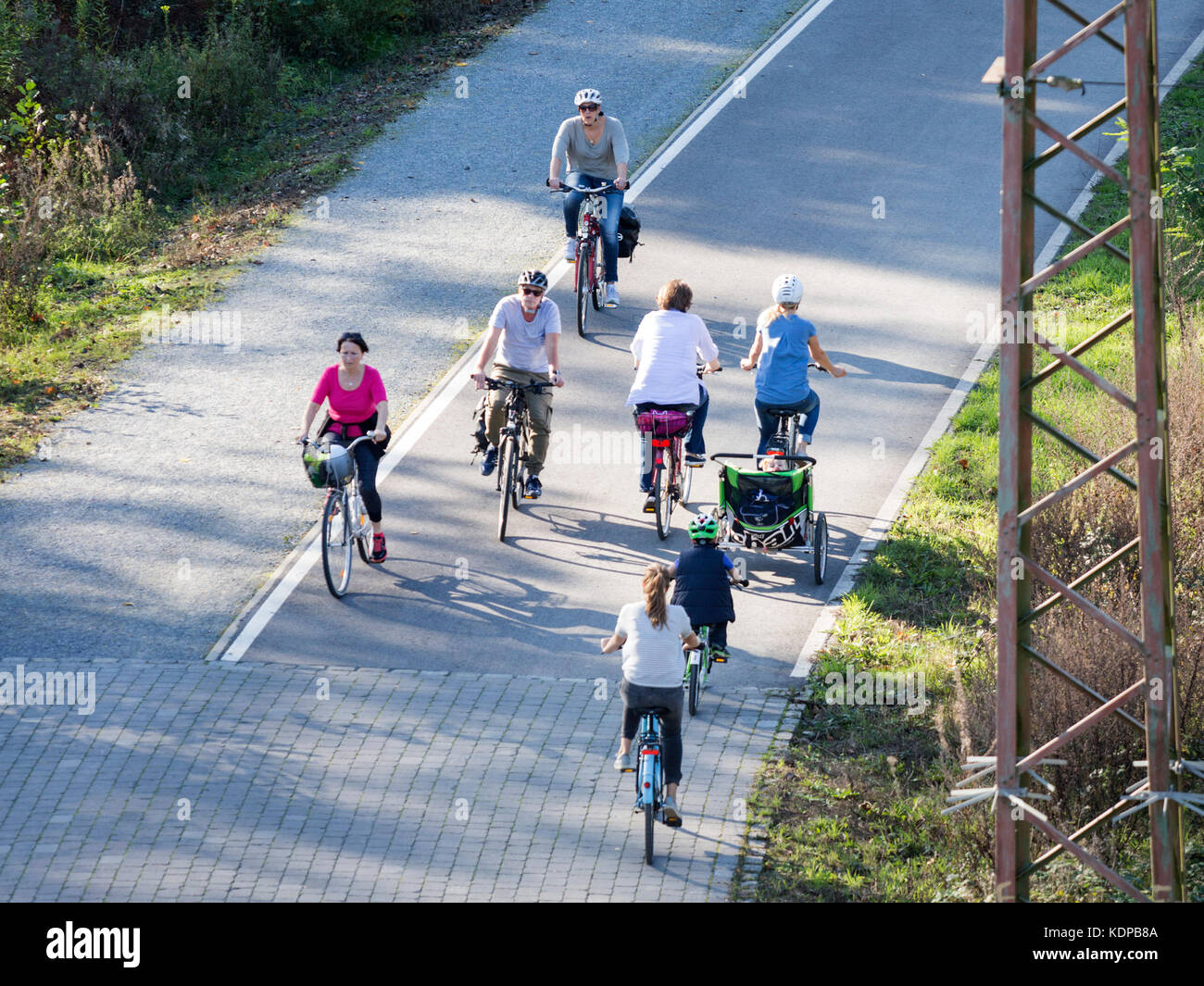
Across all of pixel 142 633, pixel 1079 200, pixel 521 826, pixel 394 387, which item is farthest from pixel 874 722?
pixel 1079 200

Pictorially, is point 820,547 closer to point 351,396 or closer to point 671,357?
point 671,357

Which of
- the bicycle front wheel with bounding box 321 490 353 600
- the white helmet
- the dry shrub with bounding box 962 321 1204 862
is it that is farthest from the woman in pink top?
the dry shrub with bounding box 962 321 1204 862

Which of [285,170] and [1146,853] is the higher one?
[285,170]

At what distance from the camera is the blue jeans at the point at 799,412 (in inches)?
514

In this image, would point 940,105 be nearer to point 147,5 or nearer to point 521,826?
point 147,5

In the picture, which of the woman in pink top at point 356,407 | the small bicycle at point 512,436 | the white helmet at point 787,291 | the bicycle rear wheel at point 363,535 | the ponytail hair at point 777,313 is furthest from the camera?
the small bicycle at point 512,436

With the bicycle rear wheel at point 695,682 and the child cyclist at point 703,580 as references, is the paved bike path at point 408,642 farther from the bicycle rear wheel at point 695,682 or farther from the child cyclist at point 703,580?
the child cyclist at point 703,580

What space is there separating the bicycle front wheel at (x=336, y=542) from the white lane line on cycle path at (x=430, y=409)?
0.35m

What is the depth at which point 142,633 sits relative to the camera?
12.1m

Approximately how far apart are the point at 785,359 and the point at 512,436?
2.45 metres

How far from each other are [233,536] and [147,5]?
49.8 ft

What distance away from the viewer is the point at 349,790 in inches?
397

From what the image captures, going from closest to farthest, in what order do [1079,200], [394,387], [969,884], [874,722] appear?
[969,884] < [874,722] < [394,387] < [1079,200]

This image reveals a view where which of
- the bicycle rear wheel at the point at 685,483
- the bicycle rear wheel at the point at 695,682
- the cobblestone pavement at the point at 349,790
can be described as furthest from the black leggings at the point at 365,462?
the bicycle rear wheel at the point at 695,682
